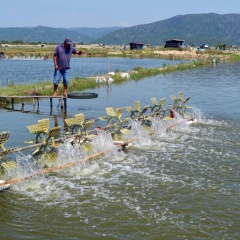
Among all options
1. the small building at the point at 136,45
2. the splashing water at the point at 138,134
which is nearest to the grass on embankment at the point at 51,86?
the splashing water at the point at 138,134

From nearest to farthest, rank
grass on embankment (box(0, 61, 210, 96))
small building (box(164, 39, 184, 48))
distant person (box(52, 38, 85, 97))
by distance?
distant person (box(52, 38, 85, 97)), grass on embankment (box(0, 61, 210, 96)), small building (box(164, 39, 184, 48))

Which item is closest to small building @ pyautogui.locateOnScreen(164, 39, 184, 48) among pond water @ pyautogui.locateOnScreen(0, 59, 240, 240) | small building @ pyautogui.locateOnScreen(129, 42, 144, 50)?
small building @ pyautogui.locateOnScreen(129, 42, 144, 50)

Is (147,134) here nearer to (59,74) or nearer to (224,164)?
(224,164)

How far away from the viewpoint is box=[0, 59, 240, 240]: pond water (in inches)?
316

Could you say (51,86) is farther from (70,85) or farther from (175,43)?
(175,43)

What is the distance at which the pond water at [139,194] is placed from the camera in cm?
804

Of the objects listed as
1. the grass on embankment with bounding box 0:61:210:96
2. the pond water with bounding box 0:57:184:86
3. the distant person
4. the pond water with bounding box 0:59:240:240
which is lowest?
the pond water with bounding box 0:59:240:240

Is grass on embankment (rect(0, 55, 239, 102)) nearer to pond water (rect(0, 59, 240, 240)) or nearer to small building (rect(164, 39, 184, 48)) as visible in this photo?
pond water (rect(0, 59, 240, 240))

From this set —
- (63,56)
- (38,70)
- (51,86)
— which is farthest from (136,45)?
(63,56)

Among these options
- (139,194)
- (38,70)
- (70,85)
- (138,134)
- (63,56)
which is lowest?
(139,194)

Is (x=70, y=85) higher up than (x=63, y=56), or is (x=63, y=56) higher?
(x=63, y=56)

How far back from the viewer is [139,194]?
9727mm

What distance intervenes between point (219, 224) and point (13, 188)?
4955mm

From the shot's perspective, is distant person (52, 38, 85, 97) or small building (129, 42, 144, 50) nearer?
distant person (52, 38, 85, 97)
